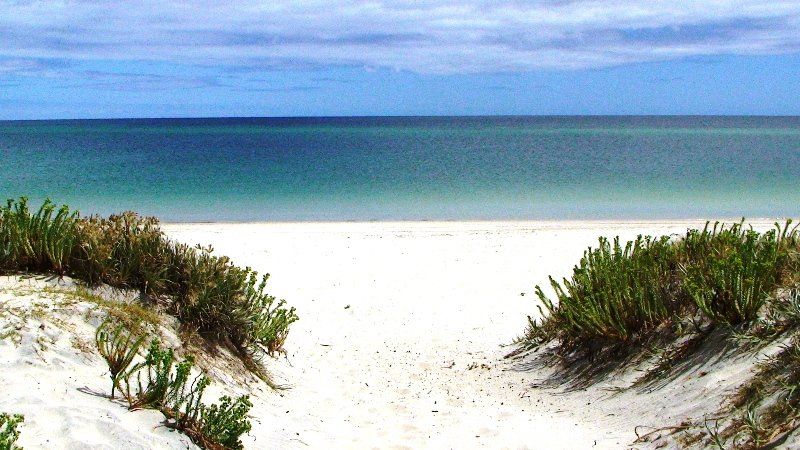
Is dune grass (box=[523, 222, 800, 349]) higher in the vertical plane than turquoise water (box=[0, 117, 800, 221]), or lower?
lower

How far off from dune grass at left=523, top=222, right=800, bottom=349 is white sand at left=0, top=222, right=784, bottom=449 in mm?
641

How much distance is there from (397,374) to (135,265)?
283 cm

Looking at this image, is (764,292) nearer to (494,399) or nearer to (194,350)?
(494,399)

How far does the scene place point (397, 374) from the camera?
24.5 feet

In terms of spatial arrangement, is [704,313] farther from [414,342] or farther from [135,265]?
[135,265]

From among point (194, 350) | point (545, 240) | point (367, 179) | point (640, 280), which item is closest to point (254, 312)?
point (194, 350)

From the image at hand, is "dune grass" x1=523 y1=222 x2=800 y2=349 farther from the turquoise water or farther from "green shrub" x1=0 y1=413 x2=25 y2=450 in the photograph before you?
the turquoise water

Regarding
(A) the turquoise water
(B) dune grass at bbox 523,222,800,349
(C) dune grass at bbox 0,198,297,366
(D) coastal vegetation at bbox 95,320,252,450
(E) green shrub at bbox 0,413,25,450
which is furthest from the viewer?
(A) the turquoise water

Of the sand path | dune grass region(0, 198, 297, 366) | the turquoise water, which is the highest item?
the turquoise water

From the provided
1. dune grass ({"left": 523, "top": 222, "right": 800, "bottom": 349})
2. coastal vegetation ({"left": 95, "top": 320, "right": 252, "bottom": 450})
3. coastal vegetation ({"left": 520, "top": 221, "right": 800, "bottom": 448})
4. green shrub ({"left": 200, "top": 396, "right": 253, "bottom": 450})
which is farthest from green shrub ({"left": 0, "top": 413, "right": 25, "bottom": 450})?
dune grass ({"left": 523, "top": 222, "right": 800, "bottom": 349})

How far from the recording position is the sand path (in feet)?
18.3

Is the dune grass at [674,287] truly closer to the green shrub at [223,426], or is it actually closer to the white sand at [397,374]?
the white sand at [397,374]

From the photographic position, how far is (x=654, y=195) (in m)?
29.6

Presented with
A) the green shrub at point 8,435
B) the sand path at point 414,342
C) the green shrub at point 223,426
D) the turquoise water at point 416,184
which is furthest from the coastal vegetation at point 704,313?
the turquoise water at point 416,184
